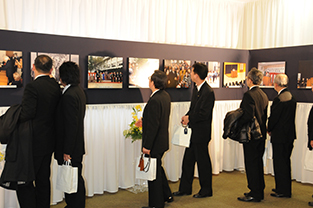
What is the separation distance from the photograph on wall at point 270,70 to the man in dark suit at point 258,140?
1.61m

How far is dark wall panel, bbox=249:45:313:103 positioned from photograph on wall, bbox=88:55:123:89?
300cm

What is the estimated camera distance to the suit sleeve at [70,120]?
A: 325 cm

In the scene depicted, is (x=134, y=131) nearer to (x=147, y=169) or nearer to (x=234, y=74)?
(x=147, y=169)

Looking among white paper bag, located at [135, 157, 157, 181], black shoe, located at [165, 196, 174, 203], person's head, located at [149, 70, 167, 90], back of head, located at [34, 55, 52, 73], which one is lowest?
black shoe, located at [165, 196, 174, 203]

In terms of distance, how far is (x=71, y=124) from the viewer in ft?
10.7

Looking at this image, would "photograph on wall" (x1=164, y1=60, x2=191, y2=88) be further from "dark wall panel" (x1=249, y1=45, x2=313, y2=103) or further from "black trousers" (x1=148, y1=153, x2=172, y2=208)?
"black trousers" (x1=148, y1=153, x2=172, y2=208)

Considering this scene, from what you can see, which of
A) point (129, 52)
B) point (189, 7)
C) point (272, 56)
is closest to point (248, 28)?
point (272, 56)

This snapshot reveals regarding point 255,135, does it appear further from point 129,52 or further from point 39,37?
point 39,37

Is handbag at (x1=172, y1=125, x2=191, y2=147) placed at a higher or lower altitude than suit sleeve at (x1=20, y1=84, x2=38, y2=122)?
lower

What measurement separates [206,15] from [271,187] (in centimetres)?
336

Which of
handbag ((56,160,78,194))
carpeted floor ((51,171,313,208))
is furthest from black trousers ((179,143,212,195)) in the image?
handbag ((56,160,78,194))

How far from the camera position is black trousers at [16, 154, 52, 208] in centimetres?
325

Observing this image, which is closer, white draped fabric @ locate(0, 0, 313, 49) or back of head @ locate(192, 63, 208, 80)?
white draped fabric @ locate(0, 0, 313, 49)

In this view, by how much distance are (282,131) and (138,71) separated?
2.40 m
